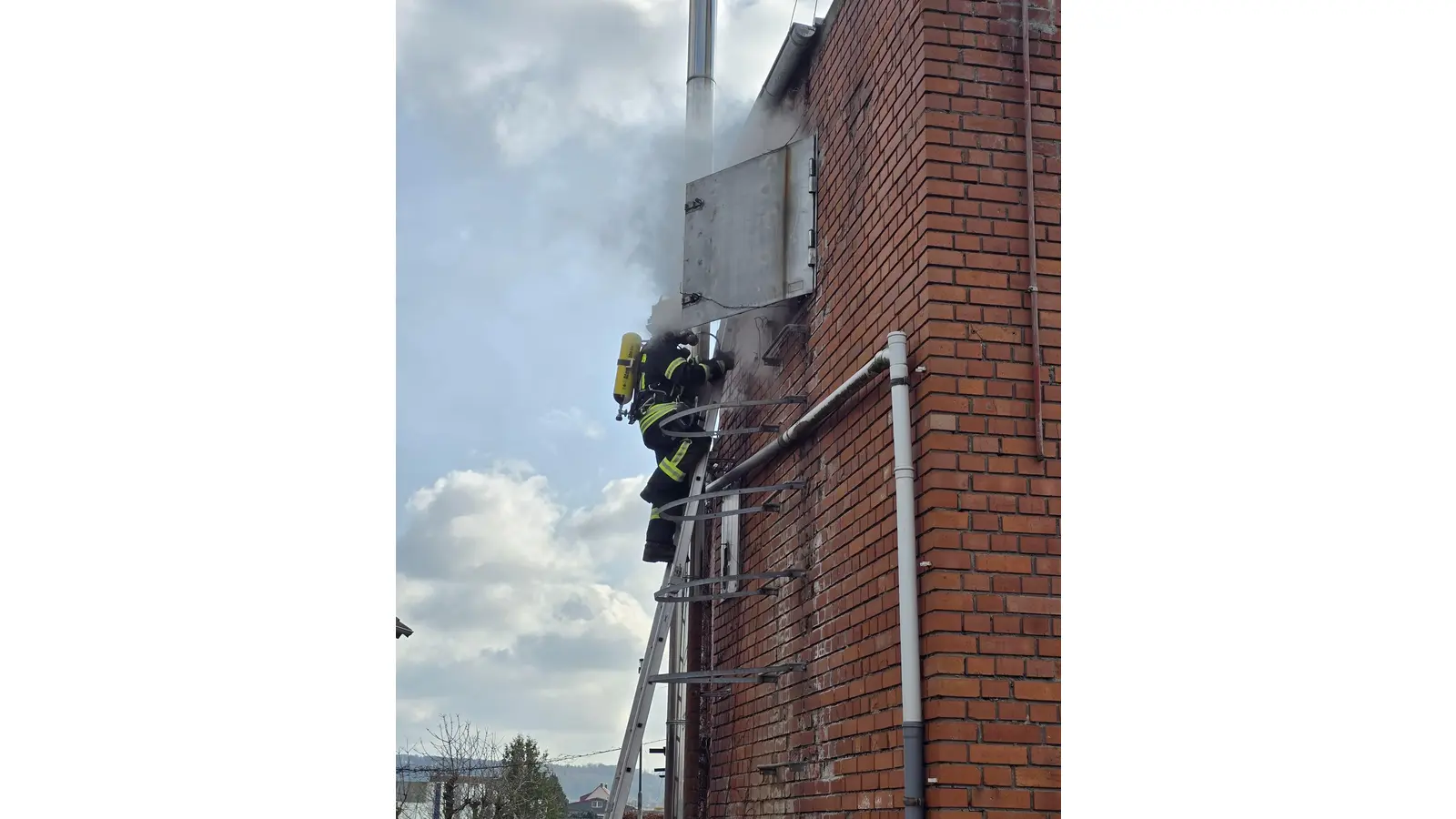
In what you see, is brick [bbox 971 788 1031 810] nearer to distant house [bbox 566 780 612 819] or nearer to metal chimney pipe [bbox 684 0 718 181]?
distant house [bbox 566 780 612 819]

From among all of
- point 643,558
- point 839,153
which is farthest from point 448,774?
point 839,153

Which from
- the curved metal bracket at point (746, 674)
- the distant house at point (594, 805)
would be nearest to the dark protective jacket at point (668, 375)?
the curved metal bracket at point (746, 674)

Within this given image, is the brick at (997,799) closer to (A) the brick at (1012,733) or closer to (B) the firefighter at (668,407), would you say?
(A) the brick at (1012,733)

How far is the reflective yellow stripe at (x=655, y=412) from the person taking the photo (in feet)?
24.6

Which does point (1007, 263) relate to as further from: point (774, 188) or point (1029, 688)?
point (774, 188)

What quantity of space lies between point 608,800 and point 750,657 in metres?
1.07

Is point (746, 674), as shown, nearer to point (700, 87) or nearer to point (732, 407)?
point (732, 407)

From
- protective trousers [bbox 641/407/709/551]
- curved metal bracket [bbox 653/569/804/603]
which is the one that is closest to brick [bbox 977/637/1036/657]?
curved metal bracket [bbox 653/569/804/603]

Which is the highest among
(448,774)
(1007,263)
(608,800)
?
(1007,263)

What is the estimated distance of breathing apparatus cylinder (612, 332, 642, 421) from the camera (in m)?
8.04

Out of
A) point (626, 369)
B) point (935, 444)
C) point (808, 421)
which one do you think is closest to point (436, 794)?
point (626, 369)

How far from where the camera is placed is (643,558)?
782 cm

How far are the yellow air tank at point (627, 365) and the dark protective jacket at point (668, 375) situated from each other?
10 centimetres

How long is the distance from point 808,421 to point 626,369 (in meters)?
2.43
